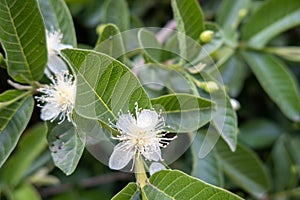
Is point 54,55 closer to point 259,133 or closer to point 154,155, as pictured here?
point 154,155

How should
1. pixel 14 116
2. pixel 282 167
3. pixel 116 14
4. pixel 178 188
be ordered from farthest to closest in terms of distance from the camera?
pixel 282 167 → pixel 116 14 → pixel 14 116 → pixel 178 188

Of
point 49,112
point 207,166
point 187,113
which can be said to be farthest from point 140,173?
point 207,166

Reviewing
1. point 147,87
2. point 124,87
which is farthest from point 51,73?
point 124,87

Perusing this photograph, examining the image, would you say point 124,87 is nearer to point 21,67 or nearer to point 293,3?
point 21,67

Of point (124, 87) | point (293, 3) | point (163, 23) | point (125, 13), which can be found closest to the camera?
point (124, 87)

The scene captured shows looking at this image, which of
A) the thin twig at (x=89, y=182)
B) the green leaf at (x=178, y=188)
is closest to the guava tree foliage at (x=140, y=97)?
the green leaf at (x=178, y=188)

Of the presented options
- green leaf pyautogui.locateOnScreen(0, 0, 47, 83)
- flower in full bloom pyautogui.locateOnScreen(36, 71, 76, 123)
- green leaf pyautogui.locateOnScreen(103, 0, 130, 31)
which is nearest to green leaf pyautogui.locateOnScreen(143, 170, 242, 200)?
flower in full bloom pyautogui.locateOnScreen(36, 71, 76, 123)

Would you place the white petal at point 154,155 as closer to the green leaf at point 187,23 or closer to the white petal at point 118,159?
the white petal at point 118,159
